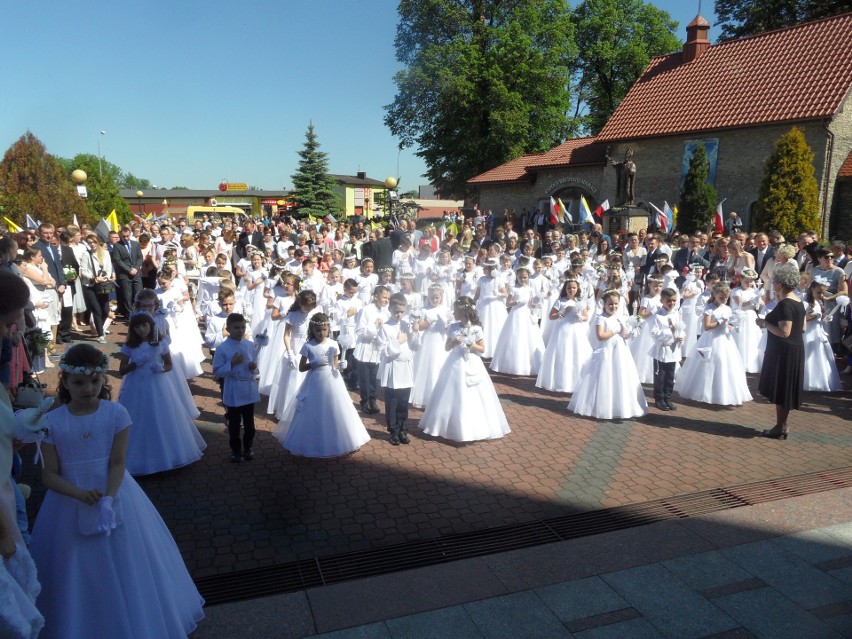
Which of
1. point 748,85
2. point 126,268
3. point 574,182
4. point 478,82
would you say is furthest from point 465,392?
point 478,82

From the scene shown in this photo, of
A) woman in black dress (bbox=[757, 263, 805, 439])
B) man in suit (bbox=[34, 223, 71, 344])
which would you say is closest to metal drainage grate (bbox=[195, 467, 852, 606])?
woman in black dress (bbox=[757, 263, 805, 439])

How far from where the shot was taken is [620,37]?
47.8 meters

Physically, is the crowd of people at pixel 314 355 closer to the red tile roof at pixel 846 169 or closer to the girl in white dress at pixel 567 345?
the girl in white dress at pixel 567 345

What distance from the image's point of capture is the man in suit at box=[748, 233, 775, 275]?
1411 centimetres

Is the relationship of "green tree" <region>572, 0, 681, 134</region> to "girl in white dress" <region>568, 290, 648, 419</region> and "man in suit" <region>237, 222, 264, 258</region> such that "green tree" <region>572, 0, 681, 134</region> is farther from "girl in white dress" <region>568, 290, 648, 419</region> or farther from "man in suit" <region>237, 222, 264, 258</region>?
"girl in white dress" <region>568, 290, 648, 419</region>

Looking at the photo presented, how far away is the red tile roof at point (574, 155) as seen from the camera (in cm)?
3283

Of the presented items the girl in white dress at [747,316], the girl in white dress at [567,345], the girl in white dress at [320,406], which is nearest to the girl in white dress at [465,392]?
the girl in white dress at [320,406]

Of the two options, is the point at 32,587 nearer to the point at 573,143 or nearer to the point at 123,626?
the point at 123,626

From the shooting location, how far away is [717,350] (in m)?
9.34

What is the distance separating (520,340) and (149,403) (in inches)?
257

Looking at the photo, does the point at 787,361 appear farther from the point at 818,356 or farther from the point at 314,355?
the point at 314,355

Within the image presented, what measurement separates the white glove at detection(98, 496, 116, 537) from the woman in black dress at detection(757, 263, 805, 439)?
722 cm

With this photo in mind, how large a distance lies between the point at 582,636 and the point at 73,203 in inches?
1225

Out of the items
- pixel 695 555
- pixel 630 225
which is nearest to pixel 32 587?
pixel 695 555
